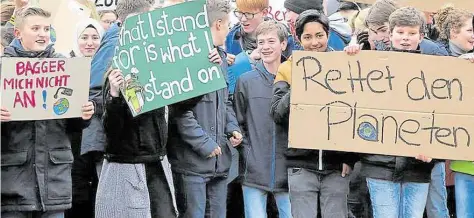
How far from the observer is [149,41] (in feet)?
21.6

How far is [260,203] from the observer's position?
7582mm

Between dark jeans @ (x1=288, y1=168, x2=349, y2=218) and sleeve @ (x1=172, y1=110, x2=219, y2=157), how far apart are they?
0.69 m

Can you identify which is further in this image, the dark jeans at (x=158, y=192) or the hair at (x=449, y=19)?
the hair at (x=449, y=19)

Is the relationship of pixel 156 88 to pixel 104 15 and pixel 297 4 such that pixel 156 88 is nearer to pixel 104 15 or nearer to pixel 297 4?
pixel 297 4

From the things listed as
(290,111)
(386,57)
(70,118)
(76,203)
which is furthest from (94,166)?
(386,57)

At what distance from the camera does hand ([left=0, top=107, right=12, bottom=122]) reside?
6.18 meters

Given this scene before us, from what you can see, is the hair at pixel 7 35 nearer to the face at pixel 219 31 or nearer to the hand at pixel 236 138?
the face at pixel 219 31

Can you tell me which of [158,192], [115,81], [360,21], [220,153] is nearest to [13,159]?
[115,81]

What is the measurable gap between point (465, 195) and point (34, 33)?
323 cm

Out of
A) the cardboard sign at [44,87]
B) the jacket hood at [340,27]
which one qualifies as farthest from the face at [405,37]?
the cardboard sign at [44,87]

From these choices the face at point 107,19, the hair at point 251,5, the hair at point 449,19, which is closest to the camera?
the hair at point 449,19

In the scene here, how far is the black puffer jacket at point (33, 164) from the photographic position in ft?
20.8

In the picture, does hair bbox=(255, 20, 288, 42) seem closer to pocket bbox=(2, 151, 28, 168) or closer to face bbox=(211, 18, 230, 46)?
face bbox=(211, 18, 230, 46)

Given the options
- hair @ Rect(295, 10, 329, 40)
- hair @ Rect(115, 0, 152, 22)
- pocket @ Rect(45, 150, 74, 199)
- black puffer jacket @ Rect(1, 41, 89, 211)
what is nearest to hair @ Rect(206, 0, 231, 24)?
hair @ Rect(295, 10, 329, 40)
